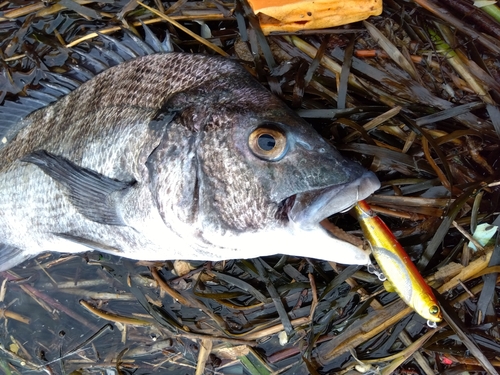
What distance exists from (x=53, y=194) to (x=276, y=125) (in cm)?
168

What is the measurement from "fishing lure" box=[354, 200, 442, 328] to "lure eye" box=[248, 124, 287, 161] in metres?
0.67

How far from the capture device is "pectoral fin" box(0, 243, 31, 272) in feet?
10.4

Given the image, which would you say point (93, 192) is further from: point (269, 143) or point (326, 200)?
point (326, 200)

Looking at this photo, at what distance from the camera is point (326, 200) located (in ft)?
5.93

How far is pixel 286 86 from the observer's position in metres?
2.56

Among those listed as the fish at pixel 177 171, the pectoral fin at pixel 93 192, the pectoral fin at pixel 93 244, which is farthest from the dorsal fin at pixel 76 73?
the pectoral fin at pixel 93 244

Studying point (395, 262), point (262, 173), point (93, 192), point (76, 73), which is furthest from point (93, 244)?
point (395, 262)

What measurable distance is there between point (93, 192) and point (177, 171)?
25.6 inches

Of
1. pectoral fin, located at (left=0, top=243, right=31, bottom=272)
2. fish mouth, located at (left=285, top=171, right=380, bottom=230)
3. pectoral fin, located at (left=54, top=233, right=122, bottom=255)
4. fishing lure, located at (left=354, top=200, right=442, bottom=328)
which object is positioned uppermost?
pectoral fin, located at (left=0, top=243, right=31, bottom=272)

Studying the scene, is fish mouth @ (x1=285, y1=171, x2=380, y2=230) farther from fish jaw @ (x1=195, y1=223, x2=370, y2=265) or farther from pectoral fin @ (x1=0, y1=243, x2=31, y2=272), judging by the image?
pectoral fin @ (x1=0, y1=243, x2=31, y2=272)

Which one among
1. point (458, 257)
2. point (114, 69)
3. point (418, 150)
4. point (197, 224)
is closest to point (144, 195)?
point (197, 224)

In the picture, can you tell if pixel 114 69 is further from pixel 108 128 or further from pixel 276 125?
pixel 276 125

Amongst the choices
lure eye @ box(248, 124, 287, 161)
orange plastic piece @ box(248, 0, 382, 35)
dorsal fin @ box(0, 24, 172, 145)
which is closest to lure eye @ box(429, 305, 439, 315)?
lure eye @ box(248, 124, 287, 161)

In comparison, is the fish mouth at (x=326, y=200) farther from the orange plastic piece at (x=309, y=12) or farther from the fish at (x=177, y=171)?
the orange plastic piece at (x=309, y=12)
